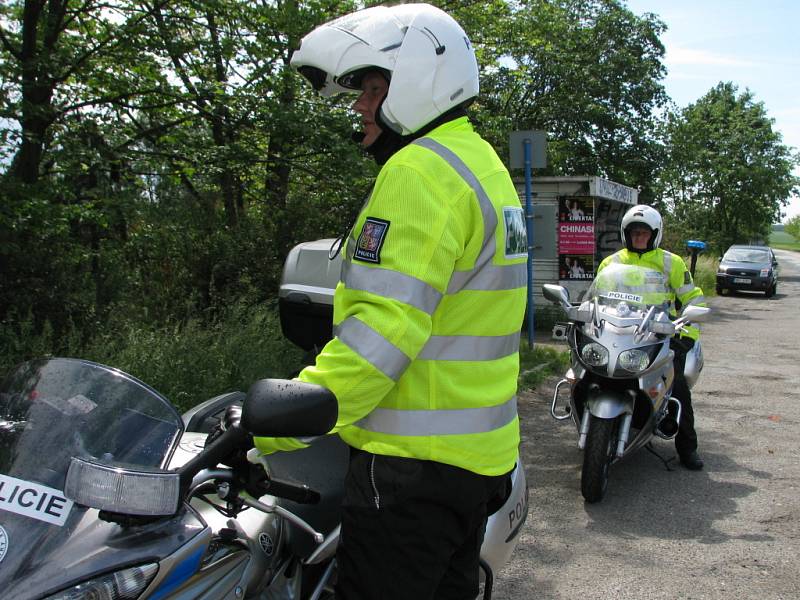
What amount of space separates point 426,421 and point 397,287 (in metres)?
0.33

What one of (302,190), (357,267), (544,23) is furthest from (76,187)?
(544,23)

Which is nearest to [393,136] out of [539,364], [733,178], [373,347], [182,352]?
[373,347]

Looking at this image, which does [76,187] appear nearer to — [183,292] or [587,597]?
[183,292]

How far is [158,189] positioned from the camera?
847 centimetres

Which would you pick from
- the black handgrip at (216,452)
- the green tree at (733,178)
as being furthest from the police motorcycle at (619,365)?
the green tree at (733,178)

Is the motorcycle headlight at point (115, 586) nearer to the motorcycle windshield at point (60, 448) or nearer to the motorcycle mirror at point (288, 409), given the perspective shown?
the motorcycle windshield at point (60, 448)

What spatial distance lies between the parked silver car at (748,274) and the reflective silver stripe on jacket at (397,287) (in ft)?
84.5

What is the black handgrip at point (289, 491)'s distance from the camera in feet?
5.83

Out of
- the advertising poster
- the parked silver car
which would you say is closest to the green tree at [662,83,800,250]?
the parked silver car

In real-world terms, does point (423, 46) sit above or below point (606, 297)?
above

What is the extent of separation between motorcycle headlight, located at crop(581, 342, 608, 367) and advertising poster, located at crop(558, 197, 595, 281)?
987 centimetres

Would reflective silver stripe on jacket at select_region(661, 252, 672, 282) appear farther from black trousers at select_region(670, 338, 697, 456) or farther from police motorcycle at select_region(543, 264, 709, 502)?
black trousers at select_region(670, 338, 697, 456)

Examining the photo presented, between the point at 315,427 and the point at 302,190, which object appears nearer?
the point at 315,427

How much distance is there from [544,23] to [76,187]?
11.4 metres
